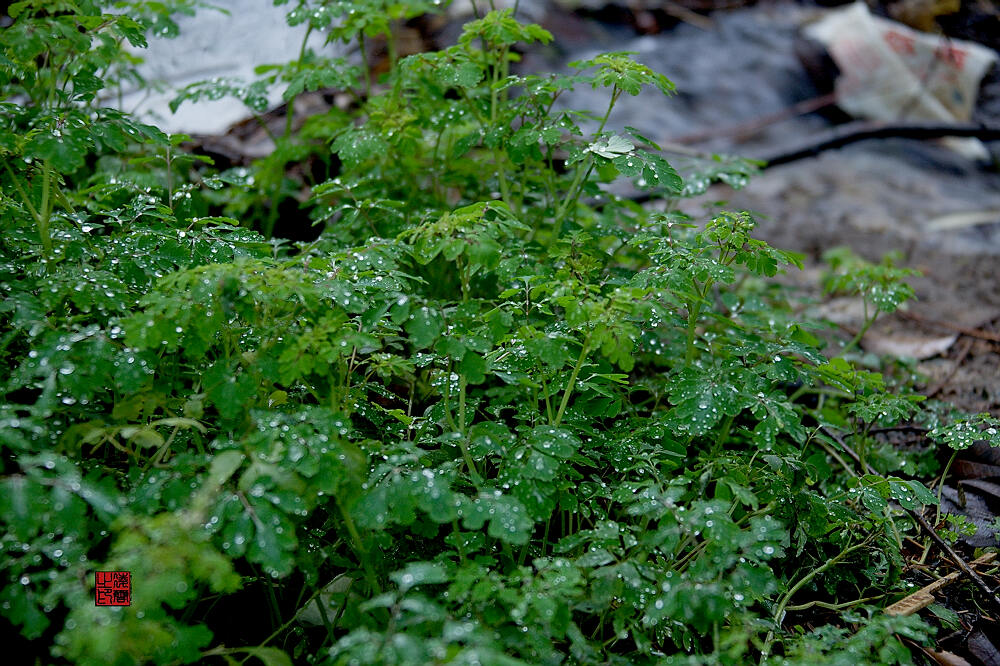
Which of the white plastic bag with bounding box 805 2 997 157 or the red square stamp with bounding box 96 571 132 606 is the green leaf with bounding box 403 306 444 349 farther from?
the white plastic bag with bounding box 805 2 997 157

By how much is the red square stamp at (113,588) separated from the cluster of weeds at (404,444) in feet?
0.14

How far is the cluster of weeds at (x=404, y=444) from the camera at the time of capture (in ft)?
5.00

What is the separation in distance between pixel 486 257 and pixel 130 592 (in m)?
1.05

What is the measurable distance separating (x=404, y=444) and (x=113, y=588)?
663mm

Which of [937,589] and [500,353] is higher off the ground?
[500,353]

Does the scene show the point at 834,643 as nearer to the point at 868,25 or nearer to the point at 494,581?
the point at 494,581

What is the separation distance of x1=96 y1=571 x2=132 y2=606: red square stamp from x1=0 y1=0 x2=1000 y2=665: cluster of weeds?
1.6 inches

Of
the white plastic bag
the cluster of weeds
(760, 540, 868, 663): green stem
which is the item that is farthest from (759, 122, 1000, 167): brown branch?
(760, 540, 868, 663): green stem

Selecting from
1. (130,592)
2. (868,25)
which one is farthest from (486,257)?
(868,25)

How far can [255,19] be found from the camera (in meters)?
4.57

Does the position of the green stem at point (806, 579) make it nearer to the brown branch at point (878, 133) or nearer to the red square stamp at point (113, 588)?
the red square stamp at point (113, 588)

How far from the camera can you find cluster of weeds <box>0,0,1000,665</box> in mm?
1524

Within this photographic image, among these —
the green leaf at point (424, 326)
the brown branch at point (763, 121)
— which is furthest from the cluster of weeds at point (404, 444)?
the brown branch at point (763, 121)

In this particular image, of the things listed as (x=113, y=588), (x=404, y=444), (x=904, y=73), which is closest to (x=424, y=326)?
(x=404, y=444)
